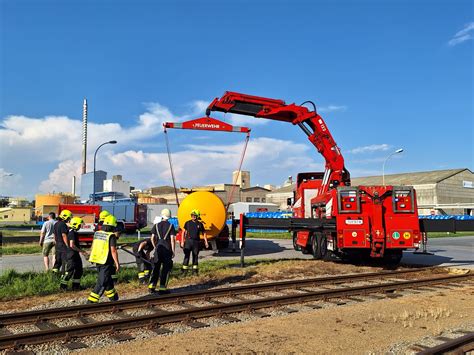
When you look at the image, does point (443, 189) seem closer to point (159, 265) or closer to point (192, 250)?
point (192, 250)

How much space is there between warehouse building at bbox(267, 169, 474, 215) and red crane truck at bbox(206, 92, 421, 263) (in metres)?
46.1

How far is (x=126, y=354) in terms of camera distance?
5.75m

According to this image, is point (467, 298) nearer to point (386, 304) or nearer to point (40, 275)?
point (386, 304)

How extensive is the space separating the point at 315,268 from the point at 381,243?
2245 mm

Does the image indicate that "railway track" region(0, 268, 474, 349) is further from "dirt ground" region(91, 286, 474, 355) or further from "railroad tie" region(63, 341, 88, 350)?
"dirt ground" region(91, 286, 474, 355)

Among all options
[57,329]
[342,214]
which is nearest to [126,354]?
[57,329]

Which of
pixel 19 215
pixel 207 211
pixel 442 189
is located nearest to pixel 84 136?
pixel 19 215

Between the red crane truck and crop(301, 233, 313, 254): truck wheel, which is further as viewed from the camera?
crop(301, 233, 313, 254): truck wheel

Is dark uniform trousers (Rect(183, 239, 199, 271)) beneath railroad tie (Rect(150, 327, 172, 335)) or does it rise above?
above

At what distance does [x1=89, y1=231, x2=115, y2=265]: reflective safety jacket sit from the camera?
8.04 meters

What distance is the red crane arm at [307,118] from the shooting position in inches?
632

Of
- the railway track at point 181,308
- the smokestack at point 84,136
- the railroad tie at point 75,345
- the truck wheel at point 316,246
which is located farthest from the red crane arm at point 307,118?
the smokestack at point 84,136

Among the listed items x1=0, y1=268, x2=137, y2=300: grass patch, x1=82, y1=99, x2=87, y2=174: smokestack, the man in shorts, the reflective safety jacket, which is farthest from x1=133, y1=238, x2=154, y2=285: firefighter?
x1=82, y1=99, x2=87, y2=174: smokestack

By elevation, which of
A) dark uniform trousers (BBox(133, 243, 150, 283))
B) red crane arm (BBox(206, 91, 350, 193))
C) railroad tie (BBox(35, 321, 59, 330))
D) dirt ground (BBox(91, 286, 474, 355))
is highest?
red crane arm (BBox(206, 91, 350, 193))
